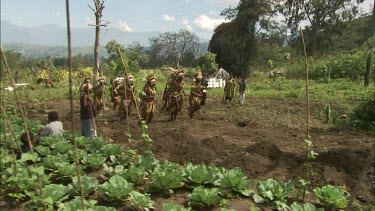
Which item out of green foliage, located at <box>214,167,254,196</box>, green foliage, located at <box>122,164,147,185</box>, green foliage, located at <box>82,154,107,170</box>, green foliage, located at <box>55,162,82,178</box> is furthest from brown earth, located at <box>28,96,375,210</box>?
green foliage, located at <box>55,162,82,178</box>

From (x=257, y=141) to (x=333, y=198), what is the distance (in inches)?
144

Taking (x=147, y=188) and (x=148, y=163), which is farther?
(x=148, y=163)

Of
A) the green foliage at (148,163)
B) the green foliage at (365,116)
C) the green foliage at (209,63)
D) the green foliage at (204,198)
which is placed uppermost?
the green foliage at (209,63)

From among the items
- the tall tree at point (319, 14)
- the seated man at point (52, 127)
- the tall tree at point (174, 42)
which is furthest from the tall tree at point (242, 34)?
the seated man at point (52, 127)

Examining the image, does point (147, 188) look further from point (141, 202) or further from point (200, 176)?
point (141, 202)

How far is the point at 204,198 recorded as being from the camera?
409cm

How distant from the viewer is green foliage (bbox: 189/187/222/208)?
4.09 metres

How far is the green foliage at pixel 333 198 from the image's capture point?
404 centimetres

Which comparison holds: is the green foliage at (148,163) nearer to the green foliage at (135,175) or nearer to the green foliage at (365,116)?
the green foliage at (135,175)

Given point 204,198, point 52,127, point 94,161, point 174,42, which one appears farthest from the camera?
point 174,42

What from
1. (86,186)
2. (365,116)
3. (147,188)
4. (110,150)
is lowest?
(147,188)

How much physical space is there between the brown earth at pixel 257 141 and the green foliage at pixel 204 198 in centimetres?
23

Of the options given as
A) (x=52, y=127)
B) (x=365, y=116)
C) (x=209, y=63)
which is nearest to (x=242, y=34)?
(x=209, y=63)

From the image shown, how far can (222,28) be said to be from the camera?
30.9 m
